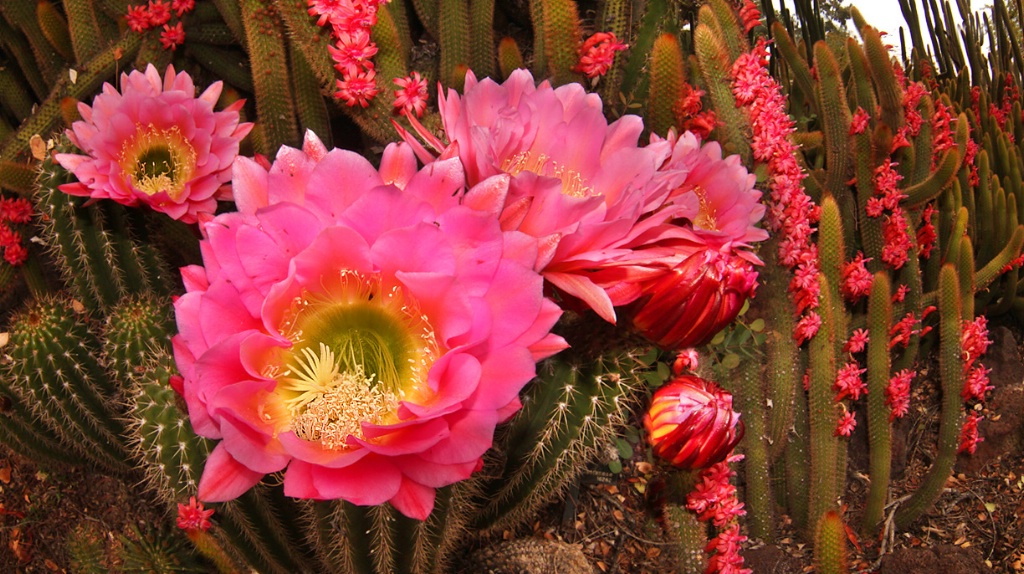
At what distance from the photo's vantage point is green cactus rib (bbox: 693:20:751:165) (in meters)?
1.21

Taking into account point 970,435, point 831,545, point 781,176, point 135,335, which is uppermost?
point 781,176

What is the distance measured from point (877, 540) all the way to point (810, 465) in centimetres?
21

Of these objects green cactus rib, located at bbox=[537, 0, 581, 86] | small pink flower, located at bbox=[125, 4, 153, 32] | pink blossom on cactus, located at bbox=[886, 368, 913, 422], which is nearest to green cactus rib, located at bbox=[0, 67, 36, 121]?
small pink flower, located at bbox=[125, 4, 153, 32]

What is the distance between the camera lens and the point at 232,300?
1.52 feet

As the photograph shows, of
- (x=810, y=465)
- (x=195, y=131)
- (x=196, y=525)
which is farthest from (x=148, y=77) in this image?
(x=810, y=465)

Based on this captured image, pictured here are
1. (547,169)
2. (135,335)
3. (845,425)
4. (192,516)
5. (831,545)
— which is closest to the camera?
(547,169)

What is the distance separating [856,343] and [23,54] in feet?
5.47

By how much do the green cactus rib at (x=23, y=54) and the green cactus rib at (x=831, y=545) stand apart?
1.55 meters

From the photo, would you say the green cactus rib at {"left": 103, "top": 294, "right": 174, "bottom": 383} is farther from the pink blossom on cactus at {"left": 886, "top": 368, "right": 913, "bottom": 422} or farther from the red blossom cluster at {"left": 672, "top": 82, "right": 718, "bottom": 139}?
the pink blossom on cactus at {"left": 886, "top": 368, "right": 913, "bottom": 422}

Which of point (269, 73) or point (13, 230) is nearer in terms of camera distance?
point (269, 73)

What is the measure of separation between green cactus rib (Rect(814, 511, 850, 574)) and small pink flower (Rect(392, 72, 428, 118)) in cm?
83

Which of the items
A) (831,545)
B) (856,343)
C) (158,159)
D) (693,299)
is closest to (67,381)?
(158,159)

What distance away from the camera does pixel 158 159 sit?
0.94 m

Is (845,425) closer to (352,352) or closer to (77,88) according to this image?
(352,352)
